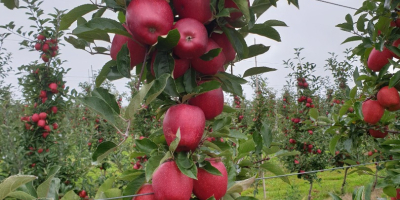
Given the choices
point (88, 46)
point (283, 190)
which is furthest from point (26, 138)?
point (283, 190)

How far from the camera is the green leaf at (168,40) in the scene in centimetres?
59

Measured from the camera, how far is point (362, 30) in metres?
1.64

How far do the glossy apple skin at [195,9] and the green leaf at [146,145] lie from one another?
27 centimetres

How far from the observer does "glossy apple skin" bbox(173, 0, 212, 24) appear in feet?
2.17

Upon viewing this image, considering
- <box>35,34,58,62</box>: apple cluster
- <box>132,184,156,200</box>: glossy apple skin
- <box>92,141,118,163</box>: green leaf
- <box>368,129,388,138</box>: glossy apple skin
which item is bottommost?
<box>368,129,388,138</box>: glossy apple skin

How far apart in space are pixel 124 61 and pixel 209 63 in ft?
0.57

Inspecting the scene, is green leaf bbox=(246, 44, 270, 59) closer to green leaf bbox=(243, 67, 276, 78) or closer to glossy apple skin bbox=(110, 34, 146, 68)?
green leaf bbox=(243, 67, 276, 78)

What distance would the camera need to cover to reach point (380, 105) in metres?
1.48

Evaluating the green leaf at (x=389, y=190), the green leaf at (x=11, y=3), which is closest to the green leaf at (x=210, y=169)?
the green leaf at (x=11, y=3)

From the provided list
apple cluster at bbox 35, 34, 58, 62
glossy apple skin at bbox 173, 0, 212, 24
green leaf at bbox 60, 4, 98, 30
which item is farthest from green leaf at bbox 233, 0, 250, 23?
apple cluster at bbox 35, 34, 58, 62

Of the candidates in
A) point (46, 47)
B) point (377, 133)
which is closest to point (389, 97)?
point (377, 133)

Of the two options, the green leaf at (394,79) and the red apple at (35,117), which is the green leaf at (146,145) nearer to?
the green leaf at (394,79)

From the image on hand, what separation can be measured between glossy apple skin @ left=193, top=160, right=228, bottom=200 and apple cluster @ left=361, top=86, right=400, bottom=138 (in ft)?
3.39

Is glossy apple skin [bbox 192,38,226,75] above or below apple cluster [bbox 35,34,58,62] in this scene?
below
